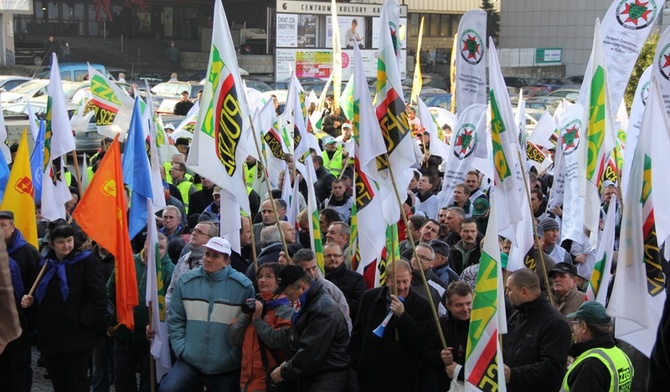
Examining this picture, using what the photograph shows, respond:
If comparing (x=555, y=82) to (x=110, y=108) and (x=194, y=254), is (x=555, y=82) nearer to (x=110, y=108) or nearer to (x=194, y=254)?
(x=110, y=108)

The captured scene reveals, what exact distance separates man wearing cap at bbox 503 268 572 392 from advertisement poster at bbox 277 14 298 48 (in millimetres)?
36132

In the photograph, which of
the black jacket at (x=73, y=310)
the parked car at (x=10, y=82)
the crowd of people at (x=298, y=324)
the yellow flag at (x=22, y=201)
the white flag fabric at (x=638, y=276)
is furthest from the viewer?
the parked car at (x=10, y=82)

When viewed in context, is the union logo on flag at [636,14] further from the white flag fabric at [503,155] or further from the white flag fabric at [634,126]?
the white flag fabric at [503,155]

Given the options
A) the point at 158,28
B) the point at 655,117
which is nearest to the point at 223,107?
the point at 655,117

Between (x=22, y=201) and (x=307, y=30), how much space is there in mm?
33786

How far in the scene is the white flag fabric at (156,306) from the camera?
7.77 meters

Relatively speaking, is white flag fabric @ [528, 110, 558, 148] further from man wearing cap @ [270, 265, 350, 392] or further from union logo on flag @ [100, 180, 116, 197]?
man wearing cap @ [270, 265, 350, 392]

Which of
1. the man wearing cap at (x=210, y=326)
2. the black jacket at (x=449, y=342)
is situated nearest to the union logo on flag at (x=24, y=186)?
the man wearing cap at (x=210, y=326)

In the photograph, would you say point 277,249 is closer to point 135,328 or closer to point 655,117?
point 135,328

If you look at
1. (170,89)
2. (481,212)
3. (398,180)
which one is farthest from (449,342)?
(170,89)

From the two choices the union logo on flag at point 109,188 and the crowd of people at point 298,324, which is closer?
the crowd of people at point 298,324

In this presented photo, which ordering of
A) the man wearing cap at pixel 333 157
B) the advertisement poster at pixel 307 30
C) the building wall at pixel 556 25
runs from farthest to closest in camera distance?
the building wall at pixel 556 25
the advertisement poster at pixel 307 30
the man wearing cap at pixel 333 157

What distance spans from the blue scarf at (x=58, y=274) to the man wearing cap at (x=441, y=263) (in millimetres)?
2485

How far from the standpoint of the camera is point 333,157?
16297 millimetres
